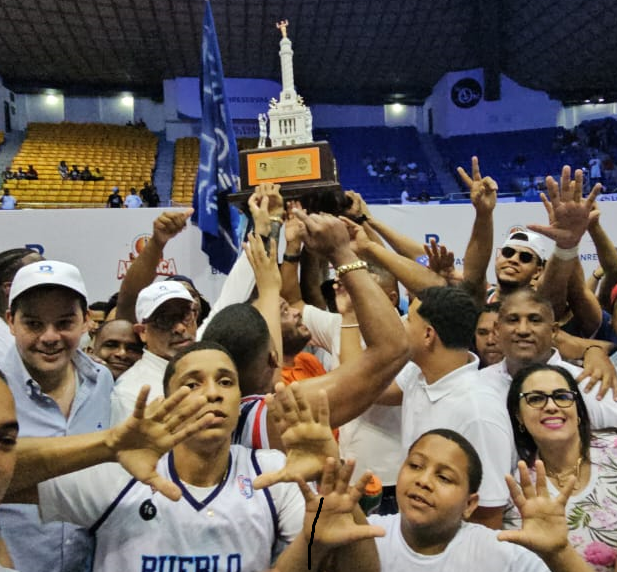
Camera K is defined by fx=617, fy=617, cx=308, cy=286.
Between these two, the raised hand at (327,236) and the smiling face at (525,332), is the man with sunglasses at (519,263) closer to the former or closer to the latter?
the smiling face at (525,332)

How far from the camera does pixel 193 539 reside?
1.33m

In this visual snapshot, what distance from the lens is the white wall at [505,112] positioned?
859 inches

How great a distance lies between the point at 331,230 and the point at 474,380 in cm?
75

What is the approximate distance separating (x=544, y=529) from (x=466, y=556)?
0.80ft

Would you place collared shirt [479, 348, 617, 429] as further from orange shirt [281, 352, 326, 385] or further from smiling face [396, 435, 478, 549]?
orange shirt [281, 352, 326, 385]

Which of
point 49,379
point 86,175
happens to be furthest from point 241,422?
point 86,175

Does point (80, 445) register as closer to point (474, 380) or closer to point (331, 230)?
point (331, 230)

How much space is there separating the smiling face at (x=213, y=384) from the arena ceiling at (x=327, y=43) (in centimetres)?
1652

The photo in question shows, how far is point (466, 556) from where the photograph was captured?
4.83 feet

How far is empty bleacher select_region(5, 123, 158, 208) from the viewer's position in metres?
14.0

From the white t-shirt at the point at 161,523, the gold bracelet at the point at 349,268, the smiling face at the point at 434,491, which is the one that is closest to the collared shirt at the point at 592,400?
the smiling face at the point at 434,491

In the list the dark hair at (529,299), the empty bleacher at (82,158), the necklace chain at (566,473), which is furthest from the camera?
the empty bleacher at (82,158)

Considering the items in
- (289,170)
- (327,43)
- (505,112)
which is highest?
(327,43)

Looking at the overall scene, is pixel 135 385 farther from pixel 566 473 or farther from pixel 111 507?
pixel 566 473
